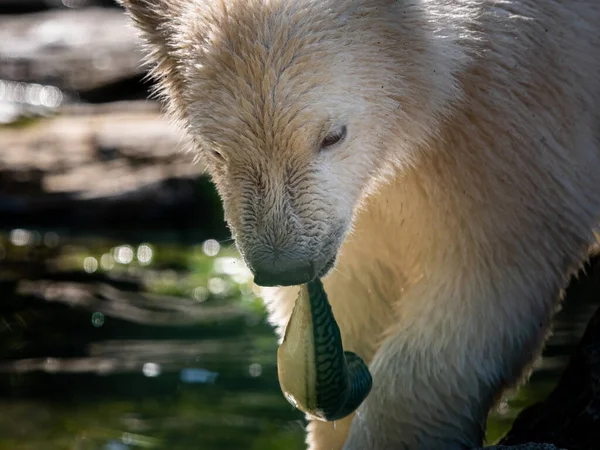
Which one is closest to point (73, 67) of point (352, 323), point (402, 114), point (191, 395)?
point (191, 395)

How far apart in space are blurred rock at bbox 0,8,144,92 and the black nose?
295 inches

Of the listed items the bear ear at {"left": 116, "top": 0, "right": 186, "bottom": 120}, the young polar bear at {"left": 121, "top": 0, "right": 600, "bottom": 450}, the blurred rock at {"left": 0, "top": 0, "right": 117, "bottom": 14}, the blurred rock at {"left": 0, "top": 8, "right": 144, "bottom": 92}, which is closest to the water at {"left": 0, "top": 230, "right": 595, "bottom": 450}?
the young polar bear at {"left": 121, "top": 0, "right": 600, "bottom": 450}

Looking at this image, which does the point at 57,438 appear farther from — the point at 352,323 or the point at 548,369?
the point at 548,369

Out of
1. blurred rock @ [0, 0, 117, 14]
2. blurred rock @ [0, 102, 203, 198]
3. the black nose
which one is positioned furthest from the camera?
blurred rock @ [0, 0, 117, 14]

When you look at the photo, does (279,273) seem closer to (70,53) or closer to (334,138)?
(334,138)

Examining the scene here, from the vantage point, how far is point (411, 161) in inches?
164

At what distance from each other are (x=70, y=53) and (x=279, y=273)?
339 inches

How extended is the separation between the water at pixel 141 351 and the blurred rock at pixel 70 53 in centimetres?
271

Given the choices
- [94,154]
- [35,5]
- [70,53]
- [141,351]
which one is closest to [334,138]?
[141,351]

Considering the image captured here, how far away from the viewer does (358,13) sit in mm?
3779

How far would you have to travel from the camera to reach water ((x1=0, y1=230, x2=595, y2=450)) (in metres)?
5.78

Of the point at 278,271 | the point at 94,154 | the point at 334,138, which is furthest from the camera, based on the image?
the point at 94,154

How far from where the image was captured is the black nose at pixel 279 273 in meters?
3.53

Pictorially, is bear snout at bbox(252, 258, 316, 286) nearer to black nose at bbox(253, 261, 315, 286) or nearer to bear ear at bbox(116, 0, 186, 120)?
black nose at bbox(253, 261, 315, 286)
